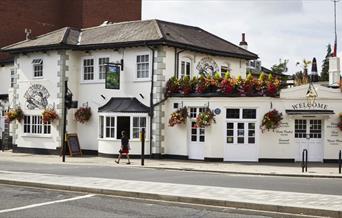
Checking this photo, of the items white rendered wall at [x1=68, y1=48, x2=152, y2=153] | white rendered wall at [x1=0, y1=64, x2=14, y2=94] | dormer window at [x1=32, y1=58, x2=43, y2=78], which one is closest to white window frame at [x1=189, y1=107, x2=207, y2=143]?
white rendered wall at [x1=68, y1=48, x2=152, y2=153]

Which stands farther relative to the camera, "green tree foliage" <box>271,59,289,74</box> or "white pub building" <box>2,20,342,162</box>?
"green tree foliage" <box>271,59,289,74</box>

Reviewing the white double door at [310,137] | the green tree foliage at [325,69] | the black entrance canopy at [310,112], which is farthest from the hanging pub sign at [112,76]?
the green tree foliage at [325,69]

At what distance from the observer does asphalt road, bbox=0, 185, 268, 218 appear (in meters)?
10.5

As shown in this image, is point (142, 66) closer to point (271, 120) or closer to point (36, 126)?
point (271, 120)

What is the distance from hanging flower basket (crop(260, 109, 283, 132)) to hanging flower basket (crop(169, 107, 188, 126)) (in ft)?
12.8

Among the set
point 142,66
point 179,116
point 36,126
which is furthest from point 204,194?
point 36,126

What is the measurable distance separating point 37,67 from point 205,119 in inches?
455

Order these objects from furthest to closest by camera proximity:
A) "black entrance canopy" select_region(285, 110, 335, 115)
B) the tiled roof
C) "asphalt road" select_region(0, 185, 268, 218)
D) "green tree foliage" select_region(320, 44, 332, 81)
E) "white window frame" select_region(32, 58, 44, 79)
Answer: "green tree foliage" select_region(320, 44, 332, 81) < "white window frame" select_region(32, 58, 44, 79) < the tiled roof < "black entrance canopy" select_region(285, 110, 335, 115) < "asphalt road" select_region(0, 185, 268, 218)

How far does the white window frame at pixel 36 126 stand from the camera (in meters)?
30.5

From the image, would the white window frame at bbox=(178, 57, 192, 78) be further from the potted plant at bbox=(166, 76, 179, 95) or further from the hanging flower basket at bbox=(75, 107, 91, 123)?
the hanging flower basket at bbox=(75, 107, 91, 123)

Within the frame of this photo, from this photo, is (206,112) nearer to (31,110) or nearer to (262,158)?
(262,158)

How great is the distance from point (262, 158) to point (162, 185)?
39.2ft

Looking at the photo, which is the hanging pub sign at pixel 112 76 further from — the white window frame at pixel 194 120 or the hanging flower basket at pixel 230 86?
the white window frame at pixel 194 120

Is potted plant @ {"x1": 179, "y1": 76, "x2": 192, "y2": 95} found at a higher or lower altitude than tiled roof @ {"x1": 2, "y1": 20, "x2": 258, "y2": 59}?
lower
